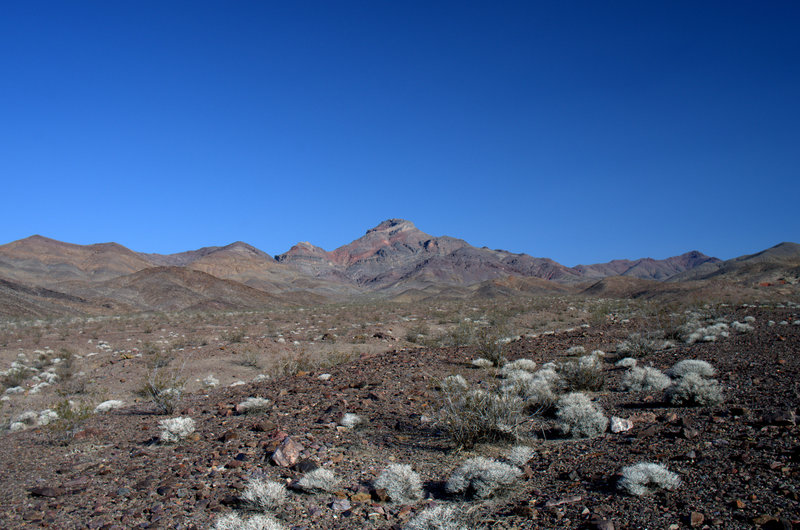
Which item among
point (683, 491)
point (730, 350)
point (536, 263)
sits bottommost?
point (683, 491)

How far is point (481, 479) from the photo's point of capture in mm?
4340

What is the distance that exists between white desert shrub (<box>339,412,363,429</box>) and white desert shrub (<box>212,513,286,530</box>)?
252 centimetres

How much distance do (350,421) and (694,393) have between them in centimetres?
450

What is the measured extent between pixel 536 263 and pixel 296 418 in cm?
18292

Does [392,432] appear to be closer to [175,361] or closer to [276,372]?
[276,372]

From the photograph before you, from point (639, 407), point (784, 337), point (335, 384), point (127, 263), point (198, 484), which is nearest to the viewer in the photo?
point (198, 484)

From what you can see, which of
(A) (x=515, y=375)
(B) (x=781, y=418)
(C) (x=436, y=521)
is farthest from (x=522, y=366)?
(C) (x=436, y=521)

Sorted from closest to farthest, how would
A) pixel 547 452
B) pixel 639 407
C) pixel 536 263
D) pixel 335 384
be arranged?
pixel 547 452 → pixel 639 407 → pixel 335 384 → pixel 536 263

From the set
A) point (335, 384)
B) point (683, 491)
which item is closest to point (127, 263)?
point (335, 384)

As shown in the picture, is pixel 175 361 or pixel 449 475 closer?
pixel 449 475

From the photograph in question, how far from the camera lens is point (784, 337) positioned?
12.2 meters

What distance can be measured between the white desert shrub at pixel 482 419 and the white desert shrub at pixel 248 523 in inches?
94.1

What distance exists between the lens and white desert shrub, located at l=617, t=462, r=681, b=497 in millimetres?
3990

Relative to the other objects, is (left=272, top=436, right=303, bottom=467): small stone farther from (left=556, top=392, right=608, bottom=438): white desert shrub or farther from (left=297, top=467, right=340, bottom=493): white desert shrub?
(left=556, top=392, right=608, bottom=438): white desert shrub
